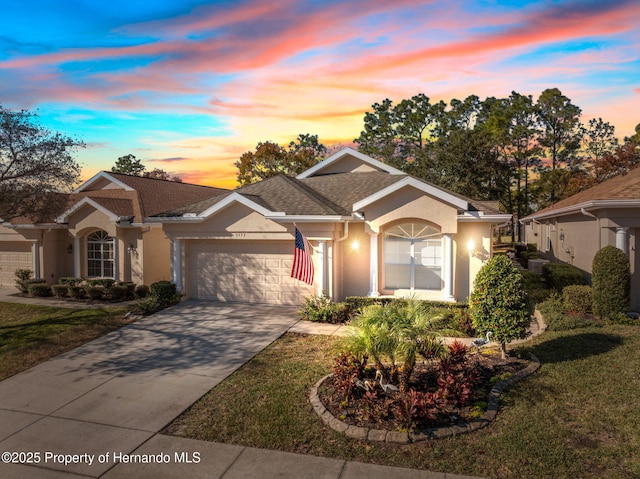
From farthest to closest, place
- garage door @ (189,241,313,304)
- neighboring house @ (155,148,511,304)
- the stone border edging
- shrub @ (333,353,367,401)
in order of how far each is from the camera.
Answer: garage door @ (189,241,313,304) → neighboring house @ (155,148,511,304) → shrub @ (333,353,367,401) → the stone border edging

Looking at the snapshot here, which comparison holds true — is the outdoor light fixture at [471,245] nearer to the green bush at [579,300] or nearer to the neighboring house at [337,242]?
the neighboring house at [337,242]

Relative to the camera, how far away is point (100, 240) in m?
19.6

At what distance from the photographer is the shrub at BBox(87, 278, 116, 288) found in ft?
57.5

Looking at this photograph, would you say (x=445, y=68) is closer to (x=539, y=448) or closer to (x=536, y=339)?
(x=536, y=339)

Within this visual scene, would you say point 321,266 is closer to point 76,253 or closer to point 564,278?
point 564,278

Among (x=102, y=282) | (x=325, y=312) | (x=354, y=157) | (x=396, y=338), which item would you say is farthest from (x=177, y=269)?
(x=396, y=338)

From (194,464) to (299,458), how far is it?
144cm

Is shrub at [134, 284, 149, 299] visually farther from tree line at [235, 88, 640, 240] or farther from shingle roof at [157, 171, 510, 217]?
tree line at [235, 88, 640, 240]

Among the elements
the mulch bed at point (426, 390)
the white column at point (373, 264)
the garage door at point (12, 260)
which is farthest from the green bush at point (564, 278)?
the garage door at point (12, 260)

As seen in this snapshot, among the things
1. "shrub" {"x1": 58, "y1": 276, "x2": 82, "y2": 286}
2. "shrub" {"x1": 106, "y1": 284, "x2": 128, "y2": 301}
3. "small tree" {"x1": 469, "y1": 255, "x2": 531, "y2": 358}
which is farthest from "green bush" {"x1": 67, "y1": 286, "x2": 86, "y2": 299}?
"small tree" {"x1": 469, "y1": 255, "x2": 531, "y2": 358}

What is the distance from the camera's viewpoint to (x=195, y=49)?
14.8m

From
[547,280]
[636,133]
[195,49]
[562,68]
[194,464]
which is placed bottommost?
[194,464]

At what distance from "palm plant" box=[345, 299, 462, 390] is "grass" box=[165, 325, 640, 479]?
141cm

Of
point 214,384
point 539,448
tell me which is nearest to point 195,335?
point 214,384
